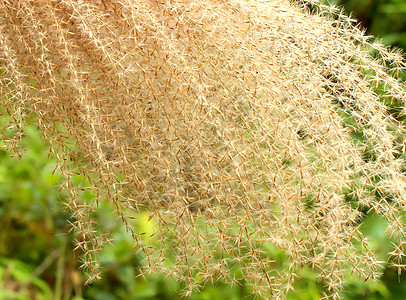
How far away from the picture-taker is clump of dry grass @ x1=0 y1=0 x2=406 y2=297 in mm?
653

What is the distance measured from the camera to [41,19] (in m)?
0.68

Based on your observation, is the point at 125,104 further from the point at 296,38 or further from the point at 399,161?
the point at 399,161

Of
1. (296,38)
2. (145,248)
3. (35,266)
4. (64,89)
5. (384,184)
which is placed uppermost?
(296,38)

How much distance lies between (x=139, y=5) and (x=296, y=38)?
0.86 ft

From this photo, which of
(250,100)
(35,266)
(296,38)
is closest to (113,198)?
(250,100)

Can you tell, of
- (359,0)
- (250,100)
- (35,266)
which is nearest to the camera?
(250,100)

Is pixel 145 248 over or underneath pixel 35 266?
over

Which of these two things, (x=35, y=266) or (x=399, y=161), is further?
(x=35, y=266)

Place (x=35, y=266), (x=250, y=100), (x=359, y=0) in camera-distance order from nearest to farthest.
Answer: (x=250, y=100) < (x=35, y=266) < (x=359, y=0)

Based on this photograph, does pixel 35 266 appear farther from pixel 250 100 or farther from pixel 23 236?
pixel 250 100

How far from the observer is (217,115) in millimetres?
659

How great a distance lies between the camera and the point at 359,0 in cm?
180

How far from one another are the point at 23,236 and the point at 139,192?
115 cm

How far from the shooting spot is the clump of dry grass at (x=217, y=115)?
65 centimetres
